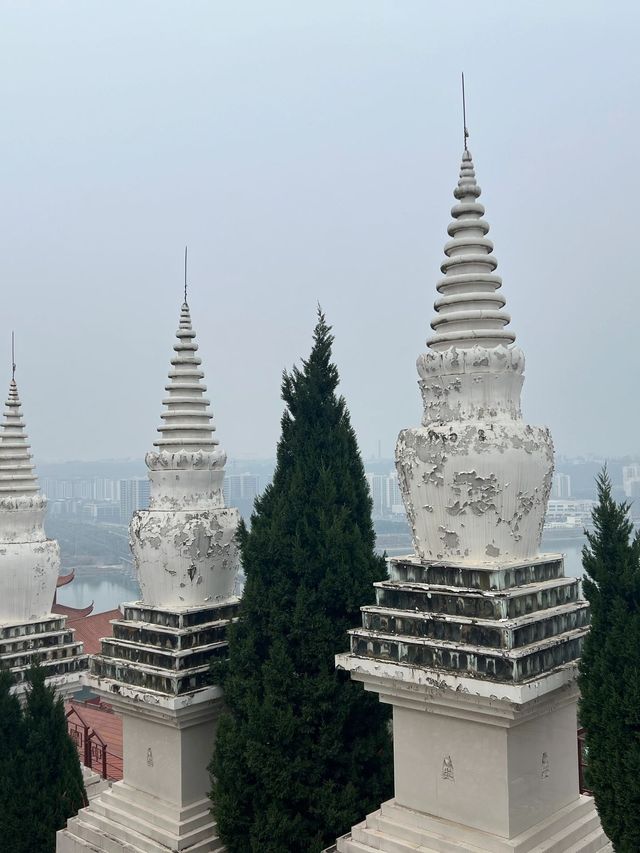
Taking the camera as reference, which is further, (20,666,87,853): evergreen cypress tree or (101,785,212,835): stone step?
(20,666,87,853): evergreen cypress tree

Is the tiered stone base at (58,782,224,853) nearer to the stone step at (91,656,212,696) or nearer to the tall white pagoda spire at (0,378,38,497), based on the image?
the stone step at (91,656,212,696)

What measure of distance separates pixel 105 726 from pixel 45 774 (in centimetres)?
772

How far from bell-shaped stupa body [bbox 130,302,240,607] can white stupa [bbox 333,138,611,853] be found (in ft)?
12.7

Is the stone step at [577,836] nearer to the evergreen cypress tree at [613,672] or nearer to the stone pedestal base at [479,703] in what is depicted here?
the stone pedestal base at [479,703]

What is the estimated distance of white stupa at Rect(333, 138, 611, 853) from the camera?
28.4 ft

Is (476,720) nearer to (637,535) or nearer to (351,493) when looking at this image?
(637,535)

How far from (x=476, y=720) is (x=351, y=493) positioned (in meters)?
4.70

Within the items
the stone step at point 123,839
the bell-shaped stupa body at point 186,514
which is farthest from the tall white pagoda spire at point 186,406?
the stone step at point 123,839

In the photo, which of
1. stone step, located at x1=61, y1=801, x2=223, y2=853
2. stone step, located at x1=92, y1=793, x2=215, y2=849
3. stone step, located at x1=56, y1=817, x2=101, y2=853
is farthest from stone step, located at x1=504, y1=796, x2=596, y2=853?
→ stone step, located at x1=56, y1=817, x2=101, y2=853

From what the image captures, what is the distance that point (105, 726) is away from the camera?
20.5 m

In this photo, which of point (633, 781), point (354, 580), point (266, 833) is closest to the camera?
point (633, 781)

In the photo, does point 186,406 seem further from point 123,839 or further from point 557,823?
point 557,823

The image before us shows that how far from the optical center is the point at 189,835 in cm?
1202

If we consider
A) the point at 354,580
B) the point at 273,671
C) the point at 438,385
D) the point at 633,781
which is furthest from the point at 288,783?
the point at 438,385
